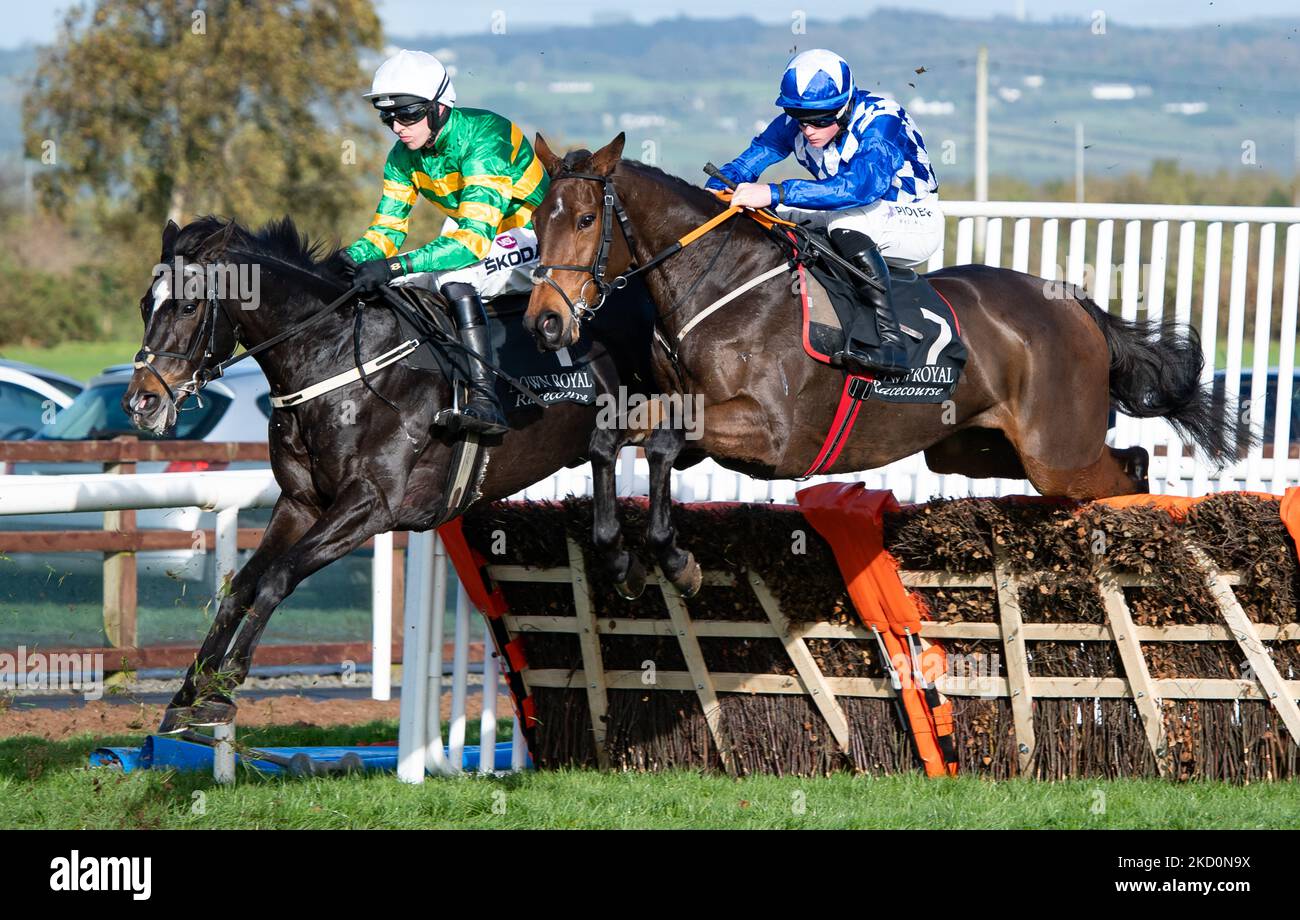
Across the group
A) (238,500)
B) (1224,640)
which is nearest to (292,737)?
(238,500)

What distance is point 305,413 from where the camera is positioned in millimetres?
5543

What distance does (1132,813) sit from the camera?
533 centimetres

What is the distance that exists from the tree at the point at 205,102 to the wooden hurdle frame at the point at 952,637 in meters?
23.0

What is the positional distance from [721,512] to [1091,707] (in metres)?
1.63

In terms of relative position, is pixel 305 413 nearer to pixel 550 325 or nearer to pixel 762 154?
pixel 550 325

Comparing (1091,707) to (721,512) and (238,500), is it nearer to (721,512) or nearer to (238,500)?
(721,512)

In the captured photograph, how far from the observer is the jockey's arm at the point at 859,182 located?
5797 millimetres

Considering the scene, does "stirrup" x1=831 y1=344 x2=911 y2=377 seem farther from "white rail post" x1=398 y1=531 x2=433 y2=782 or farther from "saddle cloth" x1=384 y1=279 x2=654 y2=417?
"white rail post" x1=398 y1=531 x2=433 y2=782

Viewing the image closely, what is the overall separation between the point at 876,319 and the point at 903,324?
0.13m

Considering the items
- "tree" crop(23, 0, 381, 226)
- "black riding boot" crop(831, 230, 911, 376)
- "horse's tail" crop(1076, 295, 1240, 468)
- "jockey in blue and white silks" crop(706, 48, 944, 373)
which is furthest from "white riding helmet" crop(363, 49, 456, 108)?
"tree" crop(23, 0, 381, 226)

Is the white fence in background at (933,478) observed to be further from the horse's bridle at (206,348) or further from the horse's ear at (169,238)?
the horse's ear at (169,238)

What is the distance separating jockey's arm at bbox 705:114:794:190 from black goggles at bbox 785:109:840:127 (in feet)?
0.69

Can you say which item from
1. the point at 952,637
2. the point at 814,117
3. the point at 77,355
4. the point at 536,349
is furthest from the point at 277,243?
the point at 77,355

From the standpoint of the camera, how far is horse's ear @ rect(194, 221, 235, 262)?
5336 mm
